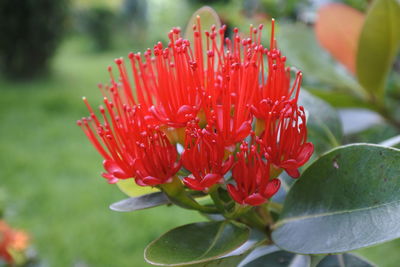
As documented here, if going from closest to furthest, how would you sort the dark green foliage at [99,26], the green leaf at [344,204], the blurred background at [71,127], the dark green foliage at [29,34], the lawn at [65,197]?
the green leaf at [344,204], the blurred background at [71,127], the lawn at [65,197], the dark green foliage at [29,34], the dark green foliage at [99,26]

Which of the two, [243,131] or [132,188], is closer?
[243,131]

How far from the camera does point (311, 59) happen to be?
3.74 feet

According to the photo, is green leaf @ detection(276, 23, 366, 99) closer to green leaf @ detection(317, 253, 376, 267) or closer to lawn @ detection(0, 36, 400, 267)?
green leaf @ detection(317, 253, 376, 267)

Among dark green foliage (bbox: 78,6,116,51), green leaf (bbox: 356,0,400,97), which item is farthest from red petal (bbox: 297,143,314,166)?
dark green foliage (bbox: 78,6,116,51)

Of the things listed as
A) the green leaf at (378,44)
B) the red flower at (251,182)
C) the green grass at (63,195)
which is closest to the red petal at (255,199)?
the red flower at (251,182)

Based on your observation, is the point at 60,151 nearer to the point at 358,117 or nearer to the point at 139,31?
the point at 358,117

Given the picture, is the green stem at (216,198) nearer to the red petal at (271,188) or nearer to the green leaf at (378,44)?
the red petal at (271,188)

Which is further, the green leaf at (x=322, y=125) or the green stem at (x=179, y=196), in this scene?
the green leaf at (x=322, y=125)

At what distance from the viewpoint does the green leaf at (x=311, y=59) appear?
1122 millimetres

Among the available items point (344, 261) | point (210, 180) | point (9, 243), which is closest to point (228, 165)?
point (210, 180)

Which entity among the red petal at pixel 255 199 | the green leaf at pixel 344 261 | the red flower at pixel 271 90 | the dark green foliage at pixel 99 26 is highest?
the red flower at pixel 271 90

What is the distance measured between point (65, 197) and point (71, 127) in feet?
5.55

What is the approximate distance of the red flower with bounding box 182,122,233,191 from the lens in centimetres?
54

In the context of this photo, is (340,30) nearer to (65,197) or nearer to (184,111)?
(184,111)
